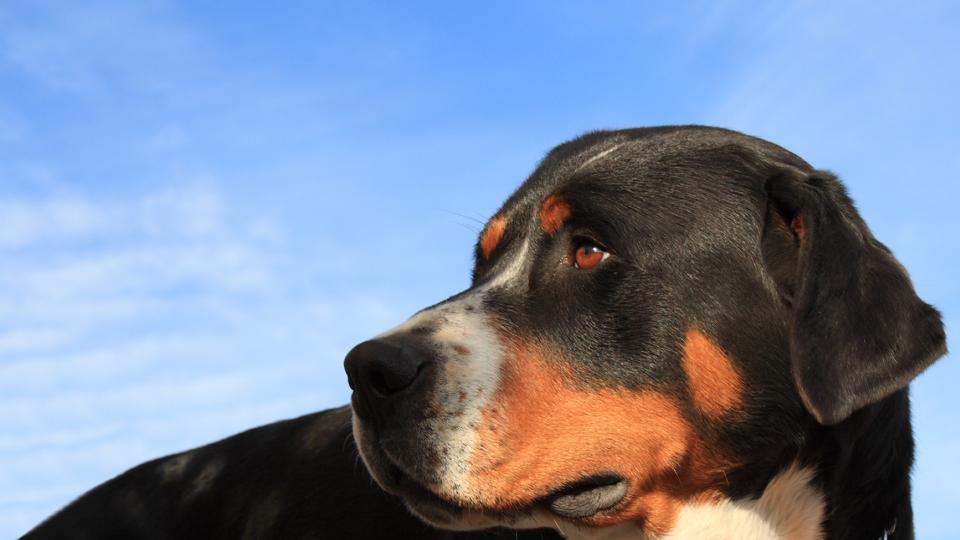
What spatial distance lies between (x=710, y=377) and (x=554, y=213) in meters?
0.89

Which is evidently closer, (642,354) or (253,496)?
(642,354)

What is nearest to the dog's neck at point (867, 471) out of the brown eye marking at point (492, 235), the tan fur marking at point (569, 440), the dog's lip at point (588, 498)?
the tan fur marking at point (569, 440)

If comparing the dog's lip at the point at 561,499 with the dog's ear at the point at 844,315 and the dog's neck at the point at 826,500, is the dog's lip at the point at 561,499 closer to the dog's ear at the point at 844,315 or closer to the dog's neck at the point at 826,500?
the dog's neck at the point at 826,500

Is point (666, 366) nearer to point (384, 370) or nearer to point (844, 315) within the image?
point (844, 315)

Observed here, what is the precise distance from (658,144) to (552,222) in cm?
62

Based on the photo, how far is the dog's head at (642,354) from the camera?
409 cm

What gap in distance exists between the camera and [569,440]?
4090 millimetres

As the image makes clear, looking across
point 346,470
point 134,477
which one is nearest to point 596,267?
point 346,470

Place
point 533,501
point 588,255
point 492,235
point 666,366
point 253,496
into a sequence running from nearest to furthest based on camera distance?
point 533,501, point 666,366, point 588,255, point 492,235, point 253,496

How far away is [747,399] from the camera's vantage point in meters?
4.37

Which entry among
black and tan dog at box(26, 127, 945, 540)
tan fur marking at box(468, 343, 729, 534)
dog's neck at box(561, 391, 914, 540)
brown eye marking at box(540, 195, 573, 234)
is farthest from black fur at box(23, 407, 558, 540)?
brown eye marking at box(540, 195, 573, 234)

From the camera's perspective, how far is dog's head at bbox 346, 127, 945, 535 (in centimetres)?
409

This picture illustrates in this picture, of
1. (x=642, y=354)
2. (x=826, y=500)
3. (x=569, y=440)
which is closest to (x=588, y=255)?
(x=642, y=354)

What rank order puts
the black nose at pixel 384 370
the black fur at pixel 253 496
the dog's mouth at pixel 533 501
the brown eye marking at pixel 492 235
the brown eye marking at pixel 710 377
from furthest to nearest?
1. the black fur at pixel 253 496
2. the brown eye marking at pixel 492 235
3. the brown eye marking at pixel 710 377
4. the dog's mouth at pixel 533 501
5. the black nose at pixel 384 370
